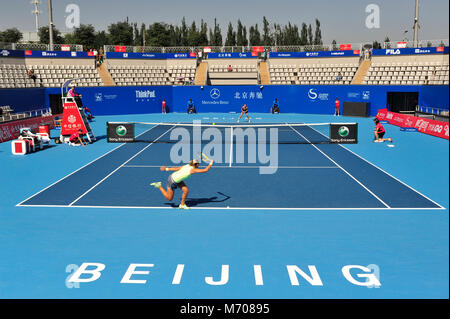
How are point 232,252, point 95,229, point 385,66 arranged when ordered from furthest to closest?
1. point 385,66
2. point 95,229
3. point 232,252

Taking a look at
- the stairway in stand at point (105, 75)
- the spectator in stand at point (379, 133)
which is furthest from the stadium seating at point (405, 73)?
the stairway in stand at point (105, 75)

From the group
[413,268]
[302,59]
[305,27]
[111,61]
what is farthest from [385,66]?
[305,27]

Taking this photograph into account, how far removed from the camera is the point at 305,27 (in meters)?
118

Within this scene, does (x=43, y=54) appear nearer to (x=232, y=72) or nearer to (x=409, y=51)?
(x=232, y=72)

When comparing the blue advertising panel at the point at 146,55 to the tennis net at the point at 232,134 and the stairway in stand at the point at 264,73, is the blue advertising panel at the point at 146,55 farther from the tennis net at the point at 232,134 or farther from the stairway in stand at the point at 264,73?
the tennis net at the point at 232,134

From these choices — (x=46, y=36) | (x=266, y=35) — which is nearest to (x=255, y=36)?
(x=266, y=35)

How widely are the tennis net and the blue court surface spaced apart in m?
7.18

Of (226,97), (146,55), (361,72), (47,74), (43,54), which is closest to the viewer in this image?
(47,74)

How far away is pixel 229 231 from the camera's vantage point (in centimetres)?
1172

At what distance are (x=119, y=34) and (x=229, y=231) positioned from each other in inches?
4168

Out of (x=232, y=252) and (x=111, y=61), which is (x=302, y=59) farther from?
(x=232, y=252)

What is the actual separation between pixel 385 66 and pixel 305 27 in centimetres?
6929

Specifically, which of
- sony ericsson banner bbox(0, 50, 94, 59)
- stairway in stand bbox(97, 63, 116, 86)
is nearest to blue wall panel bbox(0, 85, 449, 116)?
stairway in stand bbox(97, 63, 116, 86)

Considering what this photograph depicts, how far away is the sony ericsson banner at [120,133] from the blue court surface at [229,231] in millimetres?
7815
